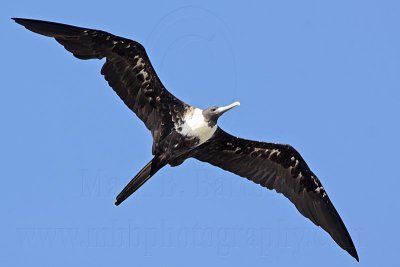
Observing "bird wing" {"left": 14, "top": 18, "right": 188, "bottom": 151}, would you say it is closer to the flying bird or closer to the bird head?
the flying bird

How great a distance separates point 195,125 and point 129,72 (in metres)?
1.31

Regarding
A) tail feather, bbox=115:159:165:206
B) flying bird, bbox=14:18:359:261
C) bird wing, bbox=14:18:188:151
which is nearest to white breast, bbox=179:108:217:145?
flying bird, bbox=14:18:359:261

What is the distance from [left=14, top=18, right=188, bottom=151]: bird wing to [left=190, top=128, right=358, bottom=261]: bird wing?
1.05 metres

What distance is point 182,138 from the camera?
43.2 feet

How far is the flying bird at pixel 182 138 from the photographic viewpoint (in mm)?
12867

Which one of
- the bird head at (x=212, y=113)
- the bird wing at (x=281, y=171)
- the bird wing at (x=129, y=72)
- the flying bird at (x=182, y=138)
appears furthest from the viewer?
the bird wing at (x=281, y=171)

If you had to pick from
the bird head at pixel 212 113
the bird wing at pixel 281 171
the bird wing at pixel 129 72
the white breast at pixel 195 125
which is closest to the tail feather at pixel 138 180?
the bird wing at pixel 129 72

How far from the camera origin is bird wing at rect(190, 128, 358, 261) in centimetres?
1401

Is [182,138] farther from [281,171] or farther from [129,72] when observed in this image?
[281,171]

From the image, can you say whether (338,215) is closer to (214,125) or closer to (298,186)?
(298,186)

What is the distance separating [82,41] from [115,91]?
3.19 feet

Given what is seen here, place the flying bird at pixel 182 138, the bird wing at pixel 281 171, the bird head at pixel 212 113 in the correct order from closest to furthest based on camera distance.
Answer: the flying bird at pixel 182 138, the bird head at pixel 212 113, the bird wing at pixel 281 171

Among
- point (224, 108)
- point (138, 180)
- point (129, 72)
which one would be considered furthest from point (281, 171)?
point (129, 72)

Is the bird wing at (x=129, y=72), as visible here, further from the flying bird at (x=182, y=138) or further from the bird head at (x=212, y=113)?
the bird head at (x=212, y=113)
